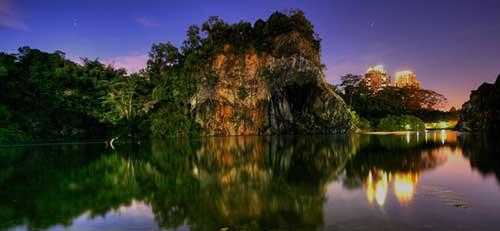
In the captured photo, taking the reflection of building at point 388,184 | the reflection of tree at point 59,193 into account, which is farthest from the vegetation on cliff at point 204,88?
the reflection of building at point 388,184

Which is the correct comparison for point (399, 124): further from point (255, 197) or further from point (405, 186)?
point (255, 197)

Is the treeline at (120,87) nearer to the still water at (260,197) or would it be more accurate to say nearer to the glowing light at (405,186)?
the still water at (260,197)

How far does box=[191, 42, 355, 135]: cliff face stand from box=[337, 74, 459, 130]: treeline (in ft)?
53.1

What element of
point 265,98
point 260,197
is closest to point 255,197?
point 260,197

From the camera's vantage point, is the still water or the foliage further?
the foliage

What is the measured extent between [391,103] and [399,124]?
1322 centimetres

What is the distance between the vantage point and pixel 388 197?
11.8 meters

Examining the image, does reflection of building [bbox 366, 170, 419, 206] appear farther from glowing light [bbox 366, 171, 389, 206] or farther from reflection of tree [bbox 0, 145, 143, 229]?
reflection of tree [bbox 0, 145, 143, 229]

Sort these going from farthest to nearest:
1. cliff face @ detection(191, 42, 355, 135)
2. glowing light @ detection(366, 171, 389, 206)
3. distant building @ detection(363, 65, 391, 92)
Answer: distant building @ detection(363, 65, 391, 92), cliff face @ detection(191, 42, 355, 135), glowing light @ detection(366, 171, 389, 206)

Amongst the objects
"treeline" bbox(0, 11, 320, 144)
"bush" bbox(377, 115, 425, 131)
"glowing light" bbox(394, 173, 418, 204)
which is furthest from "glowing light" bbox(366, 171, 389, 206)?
"bush" bbox(377, 115, 425, 131)

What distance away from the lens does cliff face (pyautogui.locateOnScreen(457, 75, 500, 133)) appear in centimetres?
6669

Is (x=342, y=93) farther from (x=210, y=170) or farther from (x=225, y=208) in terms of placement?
(x=225, y=208)

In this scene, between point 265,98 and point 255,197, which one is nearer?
point 255,197

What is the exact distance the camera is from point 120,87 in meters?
71.9
